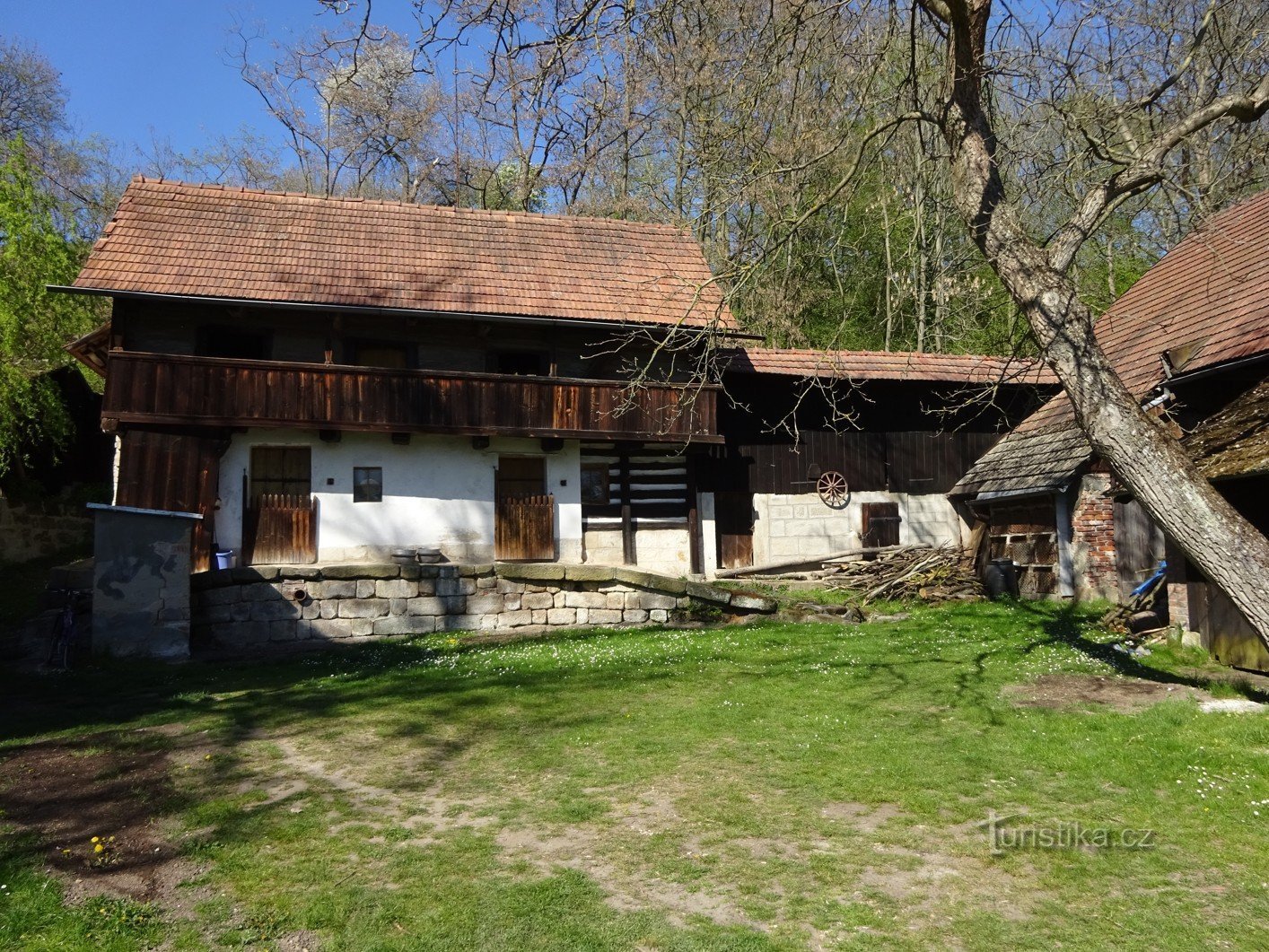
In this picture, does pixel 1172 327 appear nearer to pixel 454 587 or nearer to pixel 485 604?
pixel 485 604

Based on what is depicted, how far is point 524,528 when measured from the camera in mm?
19391

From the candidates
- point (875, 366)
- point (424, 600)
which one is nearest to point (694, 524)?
point (875, 366)

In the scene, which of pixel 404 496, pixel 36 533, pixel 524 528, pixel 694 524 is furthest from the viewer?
pixel 36 533

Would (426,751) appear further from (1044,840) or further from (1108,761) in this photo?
(1108,761)

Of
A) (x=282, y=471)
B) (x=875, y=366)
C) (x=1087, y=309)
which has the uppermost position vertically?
(x=875, y=366)

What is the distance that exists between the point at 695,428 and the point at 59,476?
56.7 ft

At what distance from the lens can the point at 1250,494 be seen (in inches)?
455

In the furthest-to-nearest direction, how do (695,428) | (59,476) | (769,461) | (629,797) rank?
(59,476) < (769,461) < (695,428) < (629,797)

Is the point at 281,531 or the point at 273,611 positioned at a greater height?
the point at 281,531

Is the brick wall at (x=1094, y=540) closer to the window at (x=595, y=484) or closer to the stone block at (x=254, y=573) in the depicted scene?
the window at (x=595, y=484)

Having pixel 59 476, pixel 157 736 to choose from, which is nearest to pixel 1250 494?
pixel 157 736

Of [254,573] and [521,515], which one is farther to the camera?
[521,515]

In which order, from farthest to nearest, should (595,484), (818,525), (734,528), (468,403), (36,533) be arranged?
(36,533), (818,525), (734,528), (595,484), (468,403)

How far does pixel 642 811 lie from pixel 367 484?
43.0ft
